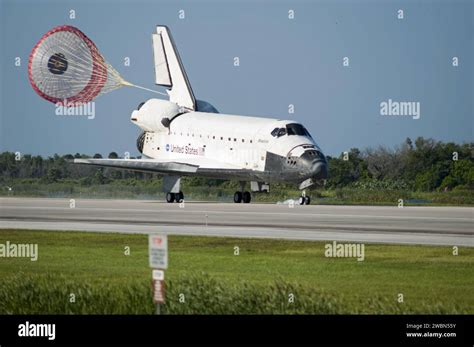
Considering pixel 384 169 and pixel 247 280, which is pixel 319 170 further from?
pixel 247 280

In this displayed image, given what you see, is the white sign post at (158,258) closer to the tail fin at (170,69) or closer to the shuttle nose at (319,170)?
the shuttle nose at (319,170)

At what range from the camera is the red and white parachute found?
4775cm

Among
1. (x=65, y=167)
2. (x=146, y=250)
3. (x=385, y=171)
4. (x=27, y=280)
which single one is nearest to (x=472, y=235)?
(x=146, y=250)

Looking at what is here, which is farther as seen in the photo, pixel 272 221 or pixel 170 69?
pixel 170 69

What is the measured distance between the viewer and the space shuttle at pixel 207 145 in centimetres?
4778

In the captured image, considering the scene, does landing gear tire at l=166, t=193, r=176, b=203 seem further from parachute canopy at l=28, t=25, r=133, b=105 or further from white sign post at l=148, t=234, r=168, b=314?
white sign post at l=148, t=234, r=168, b=314

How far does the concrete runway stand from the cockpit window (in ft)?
20.4

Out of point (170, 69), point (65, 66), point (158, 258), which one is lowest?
point (158, 258)

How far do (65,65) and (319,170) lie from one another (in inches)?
476

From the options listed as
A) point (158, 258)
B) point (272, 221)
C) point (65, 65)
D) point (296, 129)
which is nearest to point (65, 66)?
point (65, 65)

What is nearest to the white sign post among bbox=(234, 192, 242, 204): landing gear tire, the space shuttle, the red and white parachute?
the space shuttle

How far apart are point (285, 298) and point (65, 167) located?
50.5 meters

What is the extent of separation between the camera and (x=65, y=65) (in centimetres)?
4862
